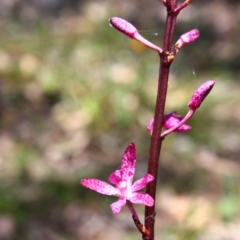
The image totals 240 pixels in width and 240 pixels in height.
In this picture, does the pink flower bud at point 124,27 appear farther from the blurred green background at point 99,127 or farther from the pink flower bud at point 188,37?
the blurred green background at point 99,127

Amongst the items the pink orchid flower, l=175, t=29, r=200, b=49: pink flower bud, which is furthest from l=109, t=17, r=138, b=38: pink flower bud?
the pink orchid flower

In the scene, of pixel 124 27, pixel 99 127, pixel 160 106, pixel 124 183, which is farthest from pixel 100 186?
pixel 99 127

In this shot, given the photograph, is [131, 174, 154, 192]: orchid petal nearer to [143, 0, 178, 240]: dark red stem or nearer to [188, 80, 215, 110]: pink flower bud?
→ [143, 0, 178, 240]: dark red stem

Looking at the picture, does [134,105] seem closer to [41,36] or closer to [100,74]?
[100,74]

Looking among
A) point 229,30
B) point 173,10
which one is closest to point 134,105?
point 229,30

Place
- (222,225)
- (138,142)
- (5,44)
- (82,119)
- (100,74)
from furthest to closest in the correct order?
(5,44) → (100,74) → (82,119) → (138,142) → (222,225)

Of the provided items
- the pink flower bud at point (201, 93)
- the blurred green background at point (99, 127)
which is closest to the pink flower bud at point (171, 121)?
the pink flower bud at point (201, 93)
